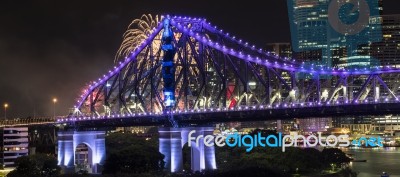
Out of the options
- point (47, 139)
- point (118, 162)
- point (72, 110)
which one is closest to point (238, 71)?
point (118, 162)

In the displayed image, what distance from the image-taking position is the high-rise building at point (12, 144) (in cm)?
8856

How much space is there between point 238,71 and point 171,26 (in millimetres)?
8535

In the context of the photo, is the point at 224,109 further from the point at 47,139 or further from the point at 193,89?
the point at 47,139

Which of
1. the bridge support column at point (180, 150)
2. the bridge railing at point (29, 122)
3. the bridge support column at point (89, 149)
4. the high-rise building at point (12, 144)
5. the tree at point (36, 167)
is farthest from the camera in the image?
the bridge railing at point (29, 122)

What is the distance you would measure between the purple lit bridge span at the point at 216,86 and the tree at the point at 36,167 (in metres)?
6.89

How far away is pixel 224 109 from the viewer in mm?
64125

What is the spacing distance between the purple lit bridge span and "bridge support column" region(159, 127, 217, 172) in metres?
1.26

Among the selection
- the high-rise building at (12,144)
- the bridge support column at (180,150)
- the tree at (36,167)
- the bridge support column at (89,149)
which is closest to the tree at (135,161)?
the bridge support column at (180,150)

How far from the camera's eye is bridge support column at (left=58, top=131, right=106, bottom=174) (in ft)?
251

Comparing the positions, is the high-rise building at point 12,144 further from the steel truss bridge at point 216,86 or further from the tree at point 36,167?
the tree at point 36,167

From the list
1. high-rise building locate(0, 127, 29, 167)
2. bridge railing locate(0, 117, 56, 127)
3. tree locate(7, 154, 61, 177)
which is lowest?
tree locate(7, 154, 61, 177)

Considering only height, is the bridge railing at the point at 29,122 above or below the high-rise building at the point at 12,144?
above

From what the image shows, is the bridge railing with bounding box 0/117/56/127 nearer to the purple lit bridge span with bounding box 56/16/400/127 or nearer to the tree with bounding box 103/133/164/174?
the purple lit bridge span with bounding box 56/16/400/127

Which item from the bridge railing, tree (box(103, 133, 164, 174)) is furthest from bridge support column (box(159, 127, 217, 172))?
the bridge railing
